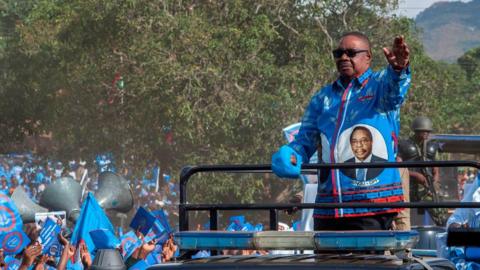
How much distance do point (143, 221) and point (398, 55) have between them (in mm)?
6063

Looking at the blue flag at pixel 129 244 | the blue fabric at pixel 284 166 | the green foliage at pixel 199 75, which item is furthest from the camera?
the green foliage at pixel 199 75

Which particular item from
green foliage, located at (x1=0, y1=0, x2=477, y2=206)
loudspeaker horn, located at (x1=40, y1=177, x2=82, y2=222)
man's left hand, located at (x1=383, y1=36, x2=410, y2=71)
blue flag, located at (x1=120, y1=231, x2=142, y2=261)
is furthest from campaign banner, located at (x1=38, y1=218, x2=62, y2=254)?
green foliage, located at (x1=0, y1=0, x2=477, y2=206)

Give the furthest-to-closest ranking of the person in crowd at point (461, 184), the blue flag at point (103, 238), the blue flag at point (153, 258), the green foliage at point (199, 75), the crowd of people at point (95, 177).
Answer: the crowd of people at point (95, 177), the green foliage at point (199, 75), the person in crowd at point (461, 184), the blue flag at point (153, 258), the blue flag at point (103, 238)

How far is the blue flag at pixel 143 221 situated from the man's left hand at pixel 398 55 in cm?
585

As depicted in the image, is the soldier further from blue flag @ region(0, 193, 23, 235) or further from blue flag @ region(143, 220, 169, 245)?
blue flag @ region(0, 193, 23, 235)

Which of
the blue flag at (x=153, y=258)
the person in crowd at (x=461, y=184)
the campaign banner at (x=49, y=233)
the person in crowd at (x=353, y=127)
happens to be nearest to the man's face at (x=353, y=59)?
the person in crowd at (x=353, y=127)

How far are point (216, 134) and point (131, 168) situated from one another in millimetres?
2399

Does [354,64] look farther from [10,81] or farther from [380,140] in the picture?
[10,81]

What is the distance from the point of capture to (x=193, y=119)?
926 inches

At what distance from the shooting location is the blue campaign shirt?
220 inches

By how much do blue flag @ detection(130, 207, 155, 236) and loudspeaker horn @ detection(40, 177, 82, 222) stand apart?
164 inches

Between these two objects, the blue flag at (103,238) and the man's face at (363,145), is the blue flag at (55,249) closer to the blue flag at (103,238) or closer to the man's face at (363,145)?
the blue flag at (103,238)

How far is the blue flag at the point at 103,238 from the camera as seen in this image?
377 inches

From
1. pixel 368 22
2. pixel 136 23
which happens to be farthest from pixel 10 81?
pixel 368 22
